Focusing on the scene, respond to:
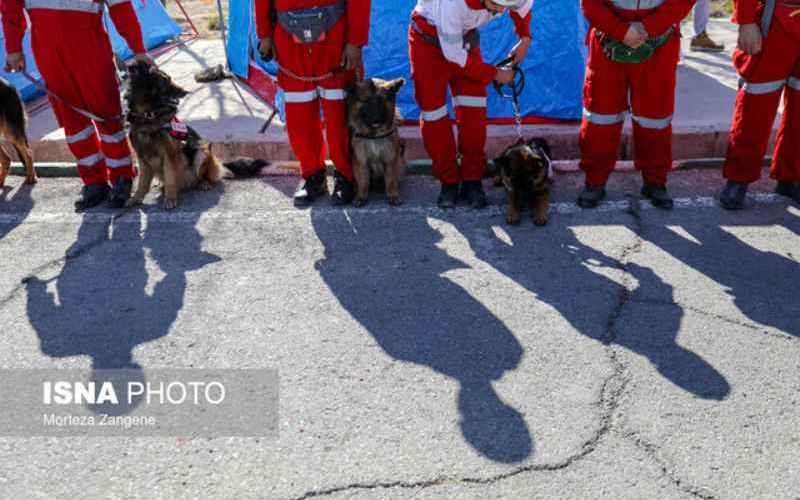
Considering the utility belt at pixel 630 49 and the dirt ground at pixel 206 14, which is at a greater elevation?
the utility belt at pixel 630 49

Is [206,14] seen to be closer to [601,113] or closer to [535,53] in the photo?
[535,53]

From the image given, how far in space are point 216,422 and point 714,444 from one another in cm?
204

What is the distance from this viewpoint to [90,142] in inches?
209

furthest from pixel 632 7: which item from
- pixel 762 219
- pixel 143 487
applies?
pixel 143 487

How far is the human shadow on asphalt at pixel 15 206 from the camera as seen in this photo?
5096 mm

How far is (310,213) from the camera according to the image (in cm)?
513

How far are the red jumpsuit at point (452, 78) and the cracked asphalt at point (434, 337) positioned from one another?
1.42 feet

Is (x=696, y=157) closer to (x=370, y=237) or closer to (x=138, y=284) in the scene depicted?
(x=370, y=237)

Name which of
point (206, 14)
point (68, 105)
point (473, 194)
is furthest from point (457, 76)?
point (206, 14)

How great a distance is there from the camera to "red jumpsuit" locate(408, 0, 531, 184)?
4449 mm

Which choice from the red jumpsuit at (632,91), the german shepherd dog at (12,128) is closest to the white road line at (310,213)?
the red jumpsuit at (632,91)

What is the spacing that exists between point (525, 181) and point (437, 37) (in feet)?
3.76

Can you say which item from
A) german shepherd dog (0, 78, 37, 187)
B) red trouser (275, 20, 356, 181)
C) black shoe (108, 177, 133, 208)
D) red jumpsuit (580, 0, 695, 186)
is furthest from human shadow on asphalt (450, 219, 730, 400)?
german shepherd dog (0, 78, 37, 187)

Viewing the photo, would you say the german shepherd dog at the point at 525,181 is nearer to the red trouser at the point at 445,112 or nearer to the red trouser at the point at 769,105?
the red trouser at the point at 445,112
